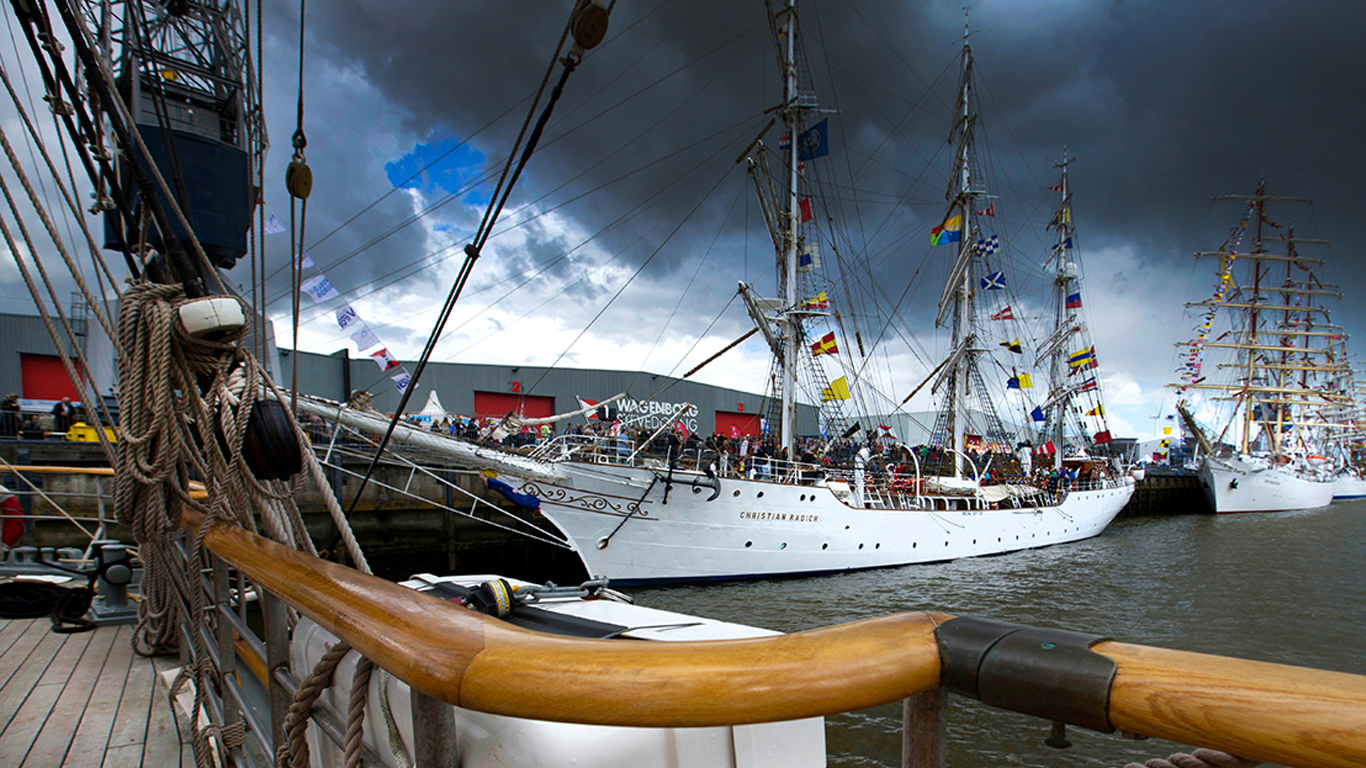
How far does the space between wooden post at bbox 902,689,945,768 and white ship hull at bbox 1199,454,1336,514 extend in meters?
43.9

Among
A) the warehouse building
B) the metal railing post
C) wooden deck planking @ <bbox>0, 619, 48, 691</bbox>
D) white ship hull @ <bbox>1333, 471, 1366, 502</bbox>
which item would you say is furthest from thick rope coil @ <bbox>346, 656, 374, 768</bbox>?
white ship hull @ <bbox>1333, 471, 1366, 502</bbox>

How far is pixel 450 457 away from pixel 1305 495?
4767 cm

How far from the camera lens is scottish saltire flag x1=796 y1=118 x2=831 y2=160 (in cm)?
Result: 1859

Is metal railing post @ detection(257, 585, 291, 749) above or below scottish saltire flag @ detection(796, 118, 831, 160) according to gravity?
below

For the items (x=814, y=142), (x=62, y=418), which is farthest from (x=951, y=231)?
(x=62, y=418)

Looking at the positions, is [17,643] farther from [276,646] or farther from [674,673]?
[674,673]

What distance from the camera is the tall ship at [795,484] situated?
13086mm

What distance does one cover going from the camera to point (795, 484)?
14.3 m

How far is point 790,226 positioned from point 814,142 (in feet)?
8.28

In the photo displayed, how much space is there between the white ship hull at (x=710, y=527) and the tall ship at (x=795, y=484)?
29mm

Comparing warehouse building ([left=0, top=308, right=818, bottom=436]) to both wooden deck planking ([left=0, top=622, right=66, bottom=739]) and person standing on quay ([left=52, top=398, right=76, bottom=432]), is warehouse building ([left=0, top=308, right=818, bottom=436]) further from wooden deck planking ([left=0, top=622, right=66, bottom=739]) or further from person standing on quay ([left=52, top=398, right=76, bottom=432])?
wooden deck planking ([left=0, top=622, right=66, bottom=739])

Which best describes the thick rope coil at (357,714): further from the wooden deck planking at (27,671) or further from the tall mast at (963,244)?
the tall mast at (963,244)

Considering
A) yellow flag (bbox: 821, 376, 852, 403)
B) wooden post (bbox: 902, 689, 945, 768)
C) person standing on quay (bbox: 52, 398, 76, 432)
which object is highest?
yellow flag (bbox: 821, 376, 852, 403)

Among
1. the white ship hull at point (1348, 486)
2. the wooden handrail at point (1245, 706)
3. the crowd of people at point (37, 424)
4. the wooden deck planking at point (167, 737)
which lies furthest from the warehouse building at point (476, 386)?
the white ship hull at point (1348, 486)
